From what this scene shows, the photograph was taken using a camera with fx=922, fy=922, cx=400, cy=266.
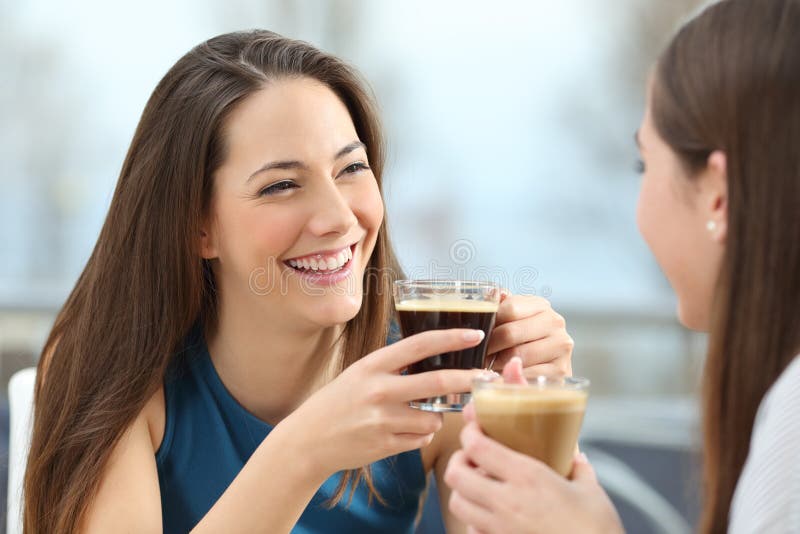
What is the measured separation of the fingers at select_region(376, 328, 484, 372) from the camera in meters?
1.69

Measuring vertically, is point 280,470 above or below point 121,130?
below

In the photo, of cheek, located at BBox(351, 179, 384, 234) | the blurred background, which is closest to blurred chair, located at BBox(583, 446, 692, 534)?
the blurred background

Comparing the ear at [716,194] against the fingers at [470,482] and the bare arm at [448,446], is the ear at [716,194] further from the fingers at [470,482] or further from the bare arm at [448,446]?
the bare arm at [448,446]

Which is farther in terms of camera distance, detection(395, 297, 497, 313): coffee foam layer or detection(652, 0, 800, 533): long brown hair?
detection(395, 297, 497, 313): coffee foam layer

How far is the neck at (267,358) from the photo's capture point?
7.95 ft

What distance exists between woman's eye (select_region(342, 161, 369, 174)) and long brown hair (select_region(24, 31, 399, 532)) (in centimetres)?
25

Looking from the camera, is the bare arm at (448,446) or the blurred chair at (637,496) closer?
the bare arm at (448,446)

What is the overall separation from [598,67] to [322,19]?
67.7 inches

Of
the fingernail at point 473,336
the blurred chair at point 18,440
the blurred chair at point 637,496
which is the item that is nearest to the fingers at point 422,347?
the fingernail at point 473,336

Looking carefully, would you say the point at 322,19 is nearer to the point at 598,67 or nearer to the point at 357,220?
the point at 598,67

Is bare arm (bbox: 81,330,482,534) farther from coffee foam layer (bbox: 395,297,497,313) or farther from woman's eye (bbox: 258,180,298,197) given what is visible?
woman's eye (bbox: 258,180,298,197)

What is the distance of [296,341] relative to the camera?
2426 mm

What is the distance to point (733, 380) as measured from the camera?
1.37 m

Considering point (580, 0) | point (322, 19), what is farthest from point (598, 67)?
point (322, 19)
